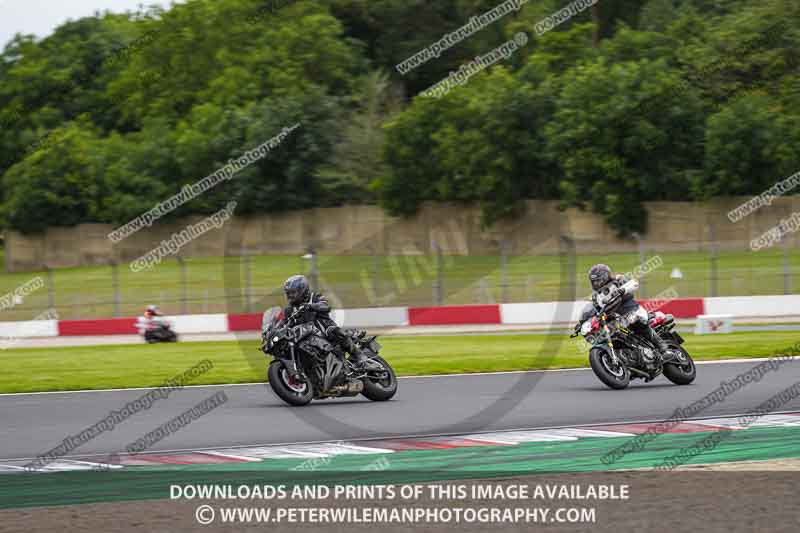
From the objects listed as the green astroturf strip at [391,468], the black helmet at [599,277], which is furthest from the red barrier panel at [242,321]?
the green astroturf strip at [391,468]

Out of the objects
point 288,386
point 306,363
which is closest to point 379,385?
point 306,363

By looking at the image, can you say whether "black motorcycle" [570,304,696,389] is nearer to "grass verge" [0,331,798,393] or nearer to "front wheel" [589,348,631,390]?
"front wheel" [589,348,631,390]

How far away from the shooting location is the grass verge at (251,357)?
1938cm

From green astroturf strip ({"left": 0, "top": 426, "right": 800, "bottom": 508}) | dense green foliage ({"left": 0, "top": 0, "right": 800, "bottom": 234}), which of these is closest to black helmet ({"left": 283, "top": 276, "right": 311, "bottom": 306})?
green astroturf strip ({"left": 0, "top": 426, "right": 800, "bottom": 508})

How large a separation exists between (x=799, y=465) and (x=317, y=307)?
20.7ft

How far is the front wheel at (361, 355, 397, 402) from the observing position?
15.0 meters

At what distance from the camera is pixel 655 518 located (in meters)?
7.90

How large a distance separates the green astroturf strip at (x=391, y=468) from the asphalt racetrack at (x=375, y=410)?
4.17 ft

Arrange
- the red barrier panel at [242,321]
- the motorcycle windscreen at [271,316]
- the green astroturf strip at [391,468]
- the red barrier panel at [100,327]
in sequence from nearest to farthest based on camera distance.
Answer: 1. the green astroturf strip at [391,468]
2. the motorcycle windscreen at [271,316]
3. the red barrier panel at [242,321]
4. the red barrier panel at [100,327]

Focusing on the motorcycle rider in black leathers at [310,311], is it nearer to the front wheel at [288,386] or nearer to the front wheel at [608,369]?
the front wheel at [288,386]

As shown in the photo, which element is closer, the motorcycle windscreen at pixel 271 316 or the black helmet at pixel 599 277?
the motorcycle windscreen at pixel 271 316

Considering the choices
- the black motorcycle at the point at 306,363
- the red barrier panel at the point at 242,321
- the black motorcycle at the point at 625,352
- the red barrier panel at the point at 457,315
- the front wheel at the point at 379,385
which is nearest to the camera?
the black motorcycle at the point at 306,363

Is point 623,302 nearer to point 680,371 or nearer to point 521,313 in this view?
point 680,371

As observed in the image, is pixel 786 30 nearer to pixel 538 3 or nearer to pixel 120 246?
pixel 538 3
